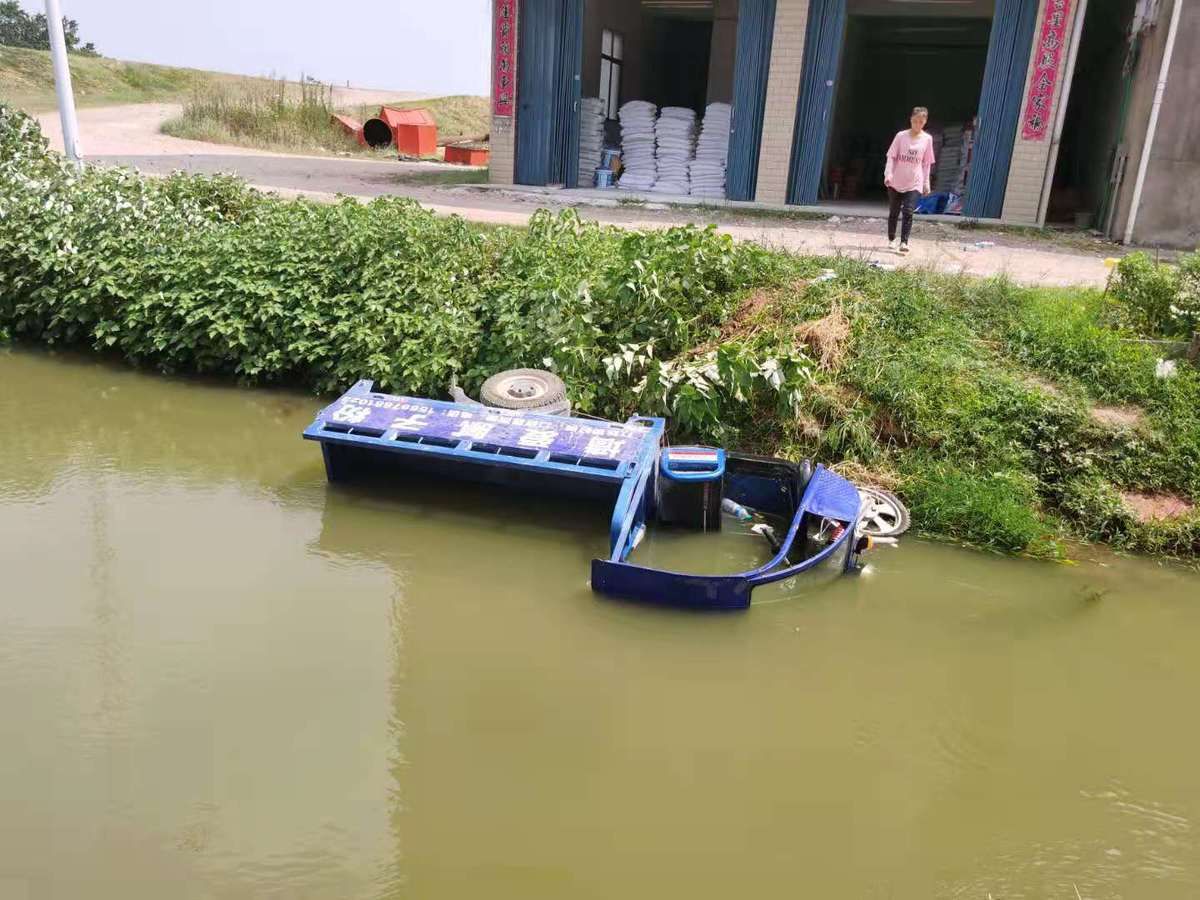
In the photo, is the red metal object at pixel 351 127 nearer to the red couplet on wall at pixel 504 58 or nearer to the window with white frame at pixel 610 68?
the window with white frame at pixel 610 68

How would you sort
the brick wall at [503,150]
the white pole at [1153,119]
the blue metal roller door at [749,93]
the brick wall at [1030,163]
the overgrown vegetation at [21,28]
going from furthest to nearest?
1. the overgrown vegetation at [21,28]
2. the brick wall at [503,150]
3. the blue metal roller door at [749,93]
4. the brick wall at [1030,163]
5. the white pole at [1153,119]

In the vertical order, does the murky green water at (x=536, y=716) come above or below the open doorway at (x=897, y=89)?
below

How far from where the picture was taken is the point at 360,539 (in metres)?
5.37

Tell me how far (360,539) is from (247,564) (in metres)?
0.62

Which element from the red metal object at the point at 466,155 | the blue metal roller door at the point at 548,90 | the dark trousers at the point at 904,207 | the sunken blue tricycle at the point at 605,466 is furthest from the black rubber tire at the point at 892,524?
the red metal object at the point at 466,155

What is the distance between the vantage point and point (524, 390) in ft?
20.5

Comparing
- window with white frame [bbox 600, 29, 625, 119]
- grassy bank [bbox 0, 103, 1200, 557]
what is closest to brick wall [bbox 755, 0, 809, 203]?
window with white frame [bbox 600, 29, 625, 119]

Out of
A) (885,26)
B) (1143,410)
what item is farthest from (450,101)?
(1143,410)

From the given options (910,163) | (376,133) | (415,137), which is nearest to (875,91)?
(910,163)

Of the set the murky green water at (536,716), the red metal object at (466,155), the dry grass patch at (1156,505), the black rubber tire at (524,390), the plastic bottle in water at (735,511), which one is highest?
the red metal object at (466,155)

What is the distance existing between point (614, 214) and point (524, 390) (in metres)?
6.69

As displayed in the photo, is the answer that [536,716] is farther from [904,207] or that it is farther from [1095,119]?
[1095,119]

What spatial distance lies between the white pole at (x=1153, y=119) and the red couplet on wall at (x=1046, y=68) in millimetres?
1493

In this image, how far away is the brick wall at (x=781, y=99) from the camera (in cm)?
1287
